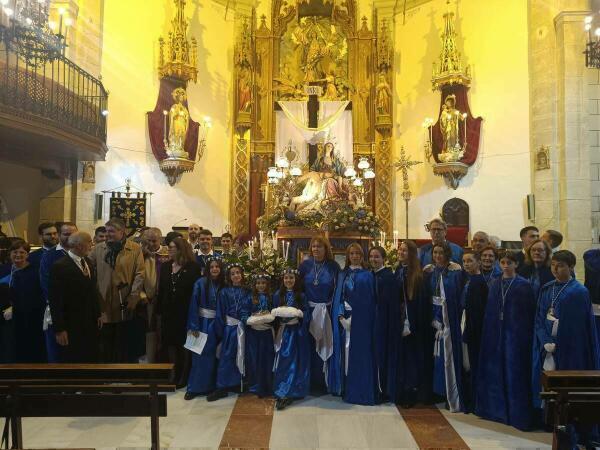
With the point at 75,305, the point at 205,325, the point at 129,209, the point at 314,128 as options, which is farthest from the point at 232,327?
the point at 314,128

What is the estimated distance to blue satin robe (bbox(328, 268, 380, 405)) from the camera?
5090 mm

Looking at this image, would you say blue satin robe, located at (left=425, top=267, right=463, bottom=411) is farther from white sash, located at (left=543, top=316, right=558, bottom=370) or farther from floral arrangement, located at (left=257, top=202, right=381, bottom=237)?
floral arrangement, located at (left=257, top=202, right=381, bottom=237)

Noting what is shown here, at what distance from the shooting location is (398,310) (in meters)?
5.16

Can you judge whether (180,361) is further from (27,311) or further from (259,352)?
(27,311)

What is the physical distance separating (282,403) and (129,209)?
8.83 metres

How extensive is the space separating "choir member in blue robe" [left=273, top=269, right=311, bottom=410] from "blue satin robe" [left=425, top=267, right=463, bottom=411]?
4.62 ft

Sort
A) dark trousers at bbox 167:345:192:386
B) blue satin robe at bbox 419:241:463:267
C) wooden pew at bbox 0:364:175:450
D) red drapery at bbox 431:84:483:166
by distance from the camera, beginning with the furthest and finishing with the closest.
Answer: red drapery at bbox 431:84:483:166, blue satin robe at bbox 419:241:463:267, dark trousers at bbox 167:345:192:386, wooden pew at bbox 0:364:175:450

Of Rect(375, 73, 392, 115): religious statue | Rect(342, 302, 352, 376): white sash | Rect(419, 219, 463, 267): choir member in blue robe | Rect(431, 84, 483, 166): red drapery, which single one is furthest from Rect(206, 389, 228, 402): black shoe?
Rect(375, 73, 392, 115): religious statue

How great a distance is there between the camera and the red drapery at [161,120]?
1372 centimetres

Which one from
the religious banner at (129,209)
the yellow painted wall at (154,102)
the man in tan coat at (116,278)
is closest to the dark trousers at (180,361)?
the man in tan coat at (116,278)

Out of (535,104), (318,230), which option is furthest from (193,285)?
(535,104)

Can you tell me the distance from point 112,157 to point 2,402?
10530 millimetres

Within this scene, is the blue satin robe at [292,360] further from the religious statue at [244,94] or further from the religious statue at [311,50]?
the religious statue at [311,50]

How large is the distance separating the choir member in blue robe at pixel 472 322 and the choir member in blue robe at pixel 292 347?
1683mm
